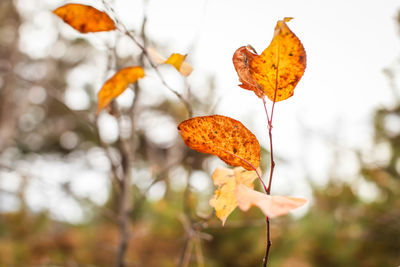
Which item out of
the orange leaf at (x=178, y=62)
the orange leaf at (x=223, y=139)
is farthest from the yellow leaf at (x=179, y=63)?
the orange leaf at (x=223, y=139)

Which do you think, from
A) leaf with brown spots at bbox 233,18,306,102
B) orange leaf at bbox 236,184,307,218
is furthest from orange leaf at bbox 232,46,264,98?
orange leaf at bbox 236,184,307,218

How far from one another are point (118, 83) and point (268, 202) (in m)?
0.22

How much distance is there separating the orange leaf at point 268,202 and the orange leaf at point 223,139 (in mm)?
62

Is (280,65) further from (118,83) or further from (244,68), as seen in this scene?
(118,83)

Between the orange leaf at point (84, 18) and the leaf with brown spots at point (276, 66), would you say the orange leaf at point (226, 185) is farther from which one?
the orange leaf at point (84, 18)

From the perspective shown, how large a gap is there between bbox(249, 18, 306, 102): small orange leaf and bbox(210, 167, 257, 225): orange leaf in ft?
0.29

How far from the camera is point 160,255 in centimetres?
220

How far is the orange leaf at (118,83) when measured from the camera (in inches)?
13.1

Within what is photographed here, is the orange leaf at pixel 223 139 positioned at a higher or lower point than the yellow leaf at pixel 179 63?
lower

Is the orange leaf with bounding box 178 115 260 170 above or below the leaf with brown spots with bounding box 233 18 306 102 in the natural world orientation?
below

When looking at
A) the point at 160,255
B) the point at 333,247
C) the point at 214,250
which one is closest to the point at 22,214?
the point at 160,255

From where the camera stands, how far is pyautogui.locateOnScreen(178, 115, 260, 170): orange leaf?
0.91 feet

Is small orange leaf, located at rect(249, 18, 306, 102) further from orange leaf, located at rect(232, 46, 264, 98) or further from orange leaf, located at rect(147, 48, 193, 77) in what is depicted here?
orange leaf, located at rect(147, 48, 193, 77)

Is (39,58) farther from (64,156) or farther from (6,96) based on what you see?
(64,156)
